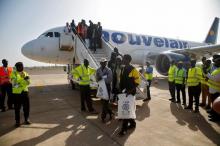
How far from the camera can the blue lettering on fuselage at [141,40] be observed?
16.2m

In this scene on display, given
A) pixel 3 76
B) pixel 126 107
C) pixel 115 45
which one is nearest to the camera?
pixel 126 107

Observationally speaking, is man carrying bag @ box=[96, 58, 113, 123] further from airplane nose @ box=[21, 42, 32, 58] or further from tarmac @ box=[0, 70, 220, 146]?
airplane nose @ box=[21, 42, 32, 58]

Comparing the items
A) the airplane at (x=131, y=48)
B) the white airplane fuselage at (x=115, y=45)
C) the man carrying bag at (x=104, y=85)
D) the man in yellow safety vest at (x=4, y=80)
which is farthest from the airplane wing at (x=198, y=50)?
the man in yellow safety vest at (x=4, y=80)

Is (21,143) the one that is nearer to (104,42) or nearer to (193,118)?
(193,118)

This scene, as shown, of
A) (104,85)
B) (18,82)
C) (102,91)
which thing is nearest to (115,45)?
(104,85)

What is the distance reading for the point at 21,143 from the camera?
4.38 meters

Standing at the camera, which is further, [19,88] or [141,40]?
[141,40]

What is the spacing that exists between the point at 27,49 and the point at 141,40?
9933 mm

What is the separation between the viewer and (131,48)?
57.2 feet

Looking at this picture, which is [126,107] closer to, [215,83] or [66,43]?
[215,83]

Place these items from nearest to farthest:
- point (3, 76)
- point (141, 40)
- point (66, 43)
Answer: point (3, 76) → point (66, 43) → point (141, 40)

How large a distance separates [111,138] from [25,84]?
2910 mm

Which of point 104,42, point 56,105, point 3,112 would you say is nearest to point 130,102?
point 56,105


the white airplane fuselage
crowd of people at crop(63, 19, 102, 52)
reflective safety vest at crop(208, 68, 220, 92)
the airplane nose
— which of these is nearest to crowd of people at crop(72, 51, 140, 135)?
reflective safety vest at crop(208, 68, 220, 92)
